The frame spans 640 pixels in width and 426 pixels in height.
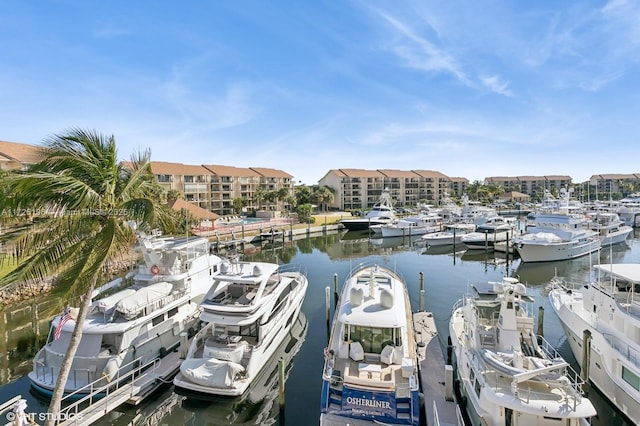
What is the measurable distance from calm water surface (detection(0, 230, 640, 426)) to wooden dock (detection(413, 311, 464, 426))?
116 cm

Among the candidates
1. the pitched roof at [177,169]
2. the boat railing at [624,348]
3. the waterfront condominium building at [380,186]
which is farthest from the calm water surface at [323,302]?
the waterfront condominium building at [380,186]

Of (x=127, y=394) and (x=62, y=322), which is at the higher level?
(x=62, y=322)

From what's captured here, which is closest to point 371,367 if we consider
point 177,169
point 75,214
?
point 75,214

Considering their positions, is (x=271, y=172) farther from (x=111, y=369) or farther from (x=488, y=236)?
(x=111, y=369)

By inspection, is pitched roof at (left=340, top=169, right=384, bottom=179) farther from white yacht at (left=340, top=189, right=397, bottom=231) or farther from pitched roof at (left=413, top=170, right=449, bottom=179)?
white yacht at (left=340, top=189, right=397, bottom=231)

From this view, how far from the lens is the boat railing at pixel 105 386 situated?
1064 centimetres

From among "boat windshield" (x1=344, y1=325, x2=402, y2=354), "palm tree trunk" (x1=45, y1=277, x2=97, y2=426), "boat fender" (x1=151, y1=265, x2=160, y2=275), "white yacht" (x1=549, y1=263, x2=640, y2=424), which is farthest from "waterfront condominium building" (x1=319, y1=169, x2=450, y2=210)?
"palm tree trunk" (x1=45, y1=277, x2=97, y2=426)

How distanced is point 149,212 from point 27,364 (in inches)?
525

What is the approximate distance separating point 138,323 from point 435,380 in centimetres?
1141

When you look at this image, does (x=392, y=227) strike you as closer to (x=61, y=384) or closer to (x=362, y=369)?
(x=362, y=369)

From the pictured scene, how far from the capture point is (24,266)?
653cm

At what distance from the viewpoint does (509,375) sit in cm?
880

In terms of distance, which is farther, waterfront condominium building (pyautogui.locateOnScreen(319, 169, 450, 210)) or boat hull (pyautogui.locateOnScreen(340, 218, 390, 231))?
waterfront condominium building (pyautogui.locateOnScreen(319, 169, 450, 210))

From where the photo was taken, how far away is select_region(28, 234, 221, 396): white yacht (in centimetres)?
1182
